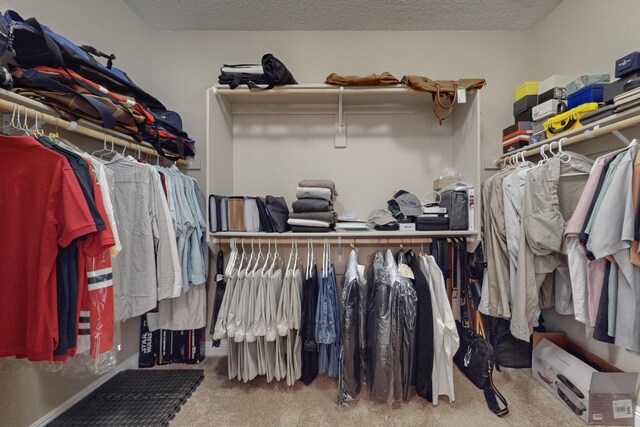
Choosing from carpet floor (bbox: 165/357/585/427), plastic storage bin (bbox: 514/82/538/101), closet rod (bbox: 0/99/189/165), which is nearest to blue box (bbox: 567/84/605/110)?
plastic storage bin (bbox: 514/82/538/101)

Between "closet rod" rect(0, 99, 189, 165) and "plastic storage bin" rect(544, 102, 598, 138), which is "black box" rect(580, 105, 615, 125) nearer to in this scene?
"plastic storage bin" rect(544, 102, 598, 138)

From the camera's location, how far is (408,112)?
6.40ft

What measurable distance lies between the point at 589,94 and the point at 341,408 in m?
2.31

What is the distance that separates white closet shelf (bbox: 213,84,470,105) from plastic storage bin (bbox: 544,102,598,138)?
77 centimetres

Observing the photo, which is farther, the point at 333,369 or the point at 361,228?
the point at 361,228

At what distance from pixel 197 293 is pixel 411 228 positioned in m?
1.56

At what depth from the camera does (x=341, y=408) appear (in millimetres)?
1427

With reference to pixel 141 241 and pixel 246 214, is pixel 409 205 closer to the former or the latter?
pixel 246 214

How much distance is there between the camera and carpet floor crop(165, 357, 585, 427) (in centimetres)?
135

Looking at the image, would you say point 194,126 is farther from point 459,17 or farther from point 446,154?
point 459,17

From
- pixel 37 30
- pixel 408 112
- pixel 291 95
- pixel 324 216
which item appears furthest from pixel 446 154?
pixel 37 30

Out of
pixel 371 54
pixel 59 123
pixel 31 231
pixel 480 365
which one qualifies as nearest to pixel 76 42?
pixel 59 123

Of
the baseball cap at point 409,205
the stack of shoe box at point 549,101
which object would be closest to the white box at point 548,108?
the stack of shoe box at point 549,101

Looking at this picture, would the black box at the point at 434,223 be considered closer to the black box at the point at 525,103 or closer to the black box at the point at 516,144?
the black box at the point at 516,144
